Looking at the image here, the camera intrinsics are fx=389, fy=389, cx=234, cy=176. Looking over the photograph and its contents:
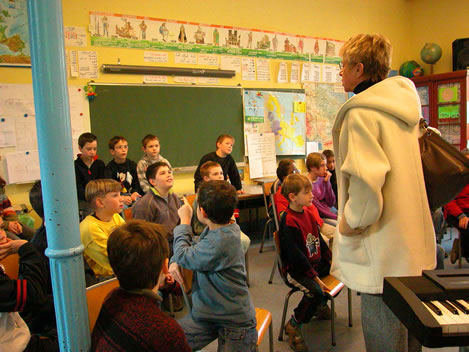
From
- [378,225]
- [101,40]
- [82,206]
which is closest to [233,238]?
[378,225]

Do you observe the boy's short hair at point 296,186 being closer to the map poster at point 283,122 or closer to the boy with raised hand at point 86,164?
the boy with raised hand at point 86,164

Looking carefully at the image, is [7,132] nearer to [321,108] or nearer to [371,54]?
[371,54]

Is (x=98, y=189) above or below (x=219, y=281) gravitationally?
above

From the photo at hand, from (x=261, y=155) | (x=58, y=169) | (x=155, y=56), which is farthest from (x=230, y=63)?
(x=58, y=169)

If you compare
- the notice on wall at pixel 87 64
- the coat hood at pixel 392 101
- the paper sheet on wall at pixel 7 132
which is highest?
the notice on wall at pixel 87 64

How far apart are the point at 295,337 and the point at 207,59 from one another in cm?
363

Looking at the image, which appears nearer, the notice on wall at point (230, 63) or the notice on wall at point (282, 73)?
the notice on wall at point (230, 63)

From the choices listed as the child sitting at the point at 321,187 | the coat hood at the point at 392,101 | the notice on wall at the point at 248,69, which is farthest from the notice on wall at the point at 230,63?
the coat hood at the point at 392,101

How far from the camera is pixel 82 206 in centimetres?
328

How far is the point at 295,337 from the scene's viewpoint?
2.27 metres

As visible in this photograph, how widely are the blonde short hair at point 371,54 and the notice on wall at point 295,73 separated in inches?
174

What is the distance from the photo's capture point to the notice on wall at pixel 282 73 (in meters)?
5.54

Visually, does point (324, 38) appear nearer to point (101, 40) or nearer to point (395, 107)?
point (101, 40)

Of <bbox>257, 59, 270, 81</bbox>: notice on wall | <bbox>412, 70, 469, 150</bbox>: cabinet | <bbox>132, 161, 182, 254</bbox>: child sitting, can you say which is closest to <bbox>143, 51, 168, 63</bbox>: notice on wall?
<bbox>257, 59, 270, 81</bbox>: notice on wall
